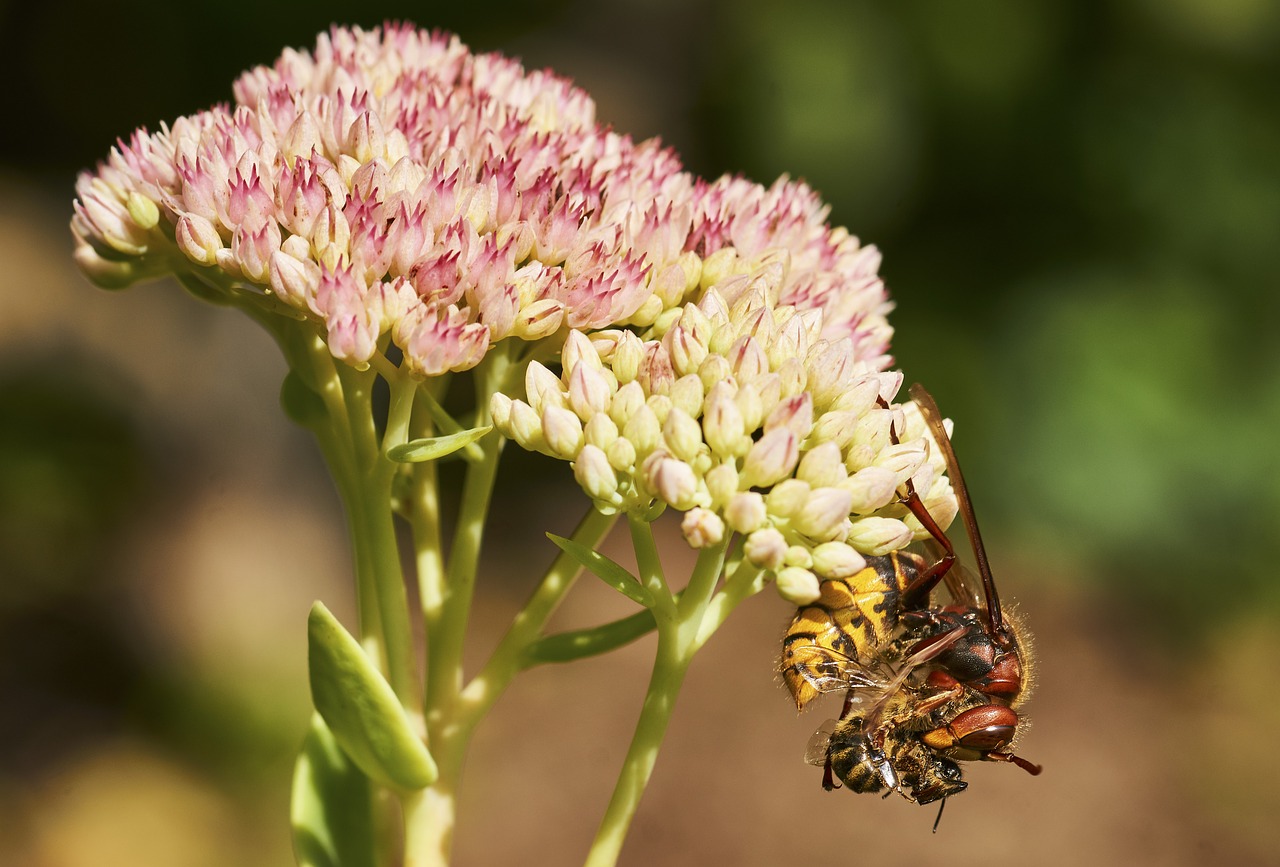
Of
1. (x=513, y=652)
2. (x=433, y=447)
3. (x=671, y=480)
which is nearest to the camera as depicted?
(x=671, y=480)

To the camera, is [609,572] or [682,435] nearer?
[682,435]

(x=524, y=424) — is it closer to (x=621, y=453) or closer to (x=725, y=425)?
(x=621, y=453)

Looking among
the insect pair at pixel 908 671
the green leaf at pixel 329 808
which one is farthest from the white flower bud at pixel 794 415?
the green leaf at pixel 329 808

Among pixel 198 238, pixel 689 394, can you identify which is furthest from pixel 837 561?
pixel 198 238

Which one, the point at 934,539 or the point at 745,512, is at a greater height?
the point at 934,539

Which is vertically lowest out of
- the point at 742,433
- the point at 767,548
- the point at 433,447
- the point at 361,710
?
the point at 361,710

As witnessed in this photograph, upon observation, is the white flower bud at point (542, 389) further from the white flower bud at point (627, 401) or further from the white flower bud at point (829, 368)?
the white flower bud at point (829, 368)

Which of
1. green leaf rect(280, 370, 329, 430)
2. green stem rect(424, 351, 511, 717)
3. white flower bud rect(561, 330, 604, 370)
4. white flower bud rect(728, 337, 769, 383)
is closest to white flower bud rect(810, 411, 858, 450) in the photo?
white flower bud rect(728, 337, 769, 383)

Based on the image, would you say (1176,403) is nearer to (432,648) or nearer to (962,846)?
(962,846)
